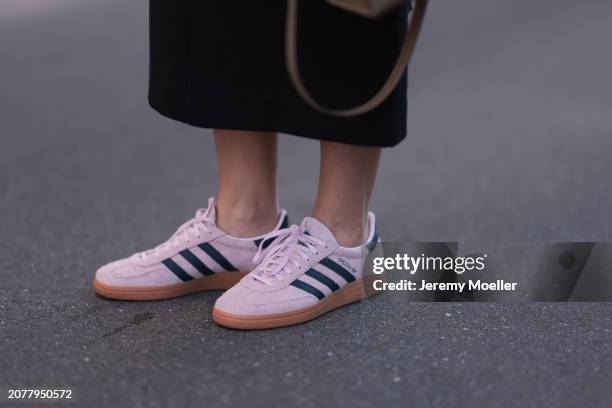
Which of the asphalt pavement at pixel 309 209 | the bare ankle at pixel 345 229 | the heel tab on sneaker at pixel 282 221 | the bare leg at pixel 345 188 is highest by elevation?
the bare leg at pixel 345 188

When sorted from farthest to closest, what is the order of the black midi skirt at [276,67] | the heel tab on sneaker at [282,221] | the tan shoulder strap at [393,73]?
the heel tab on sneaker at [282,221], the black midi skirt at [276,67], the tan shoulder strap at [393,73]

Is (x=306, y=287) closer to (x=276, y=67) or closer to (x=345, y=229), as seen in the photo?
(x=345, y=229)

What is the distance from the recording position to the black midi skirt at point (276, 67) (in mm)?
1315

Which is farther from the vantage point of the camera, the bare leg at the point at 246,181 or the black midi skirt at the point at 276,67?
the bare leg at the point at 246,181

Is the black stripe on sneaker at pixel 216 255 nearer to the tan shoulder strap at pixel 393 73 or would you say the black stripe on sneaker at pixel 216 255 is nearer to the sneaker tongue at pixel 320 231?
the sneaker tongue at pixel 320 231

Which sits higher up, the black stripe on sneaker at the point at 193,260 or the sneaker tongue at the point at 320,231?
the sneaker tongue at the point at 320,231

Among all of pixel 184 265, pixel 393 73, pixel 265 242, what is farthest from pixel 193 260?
pixel 393 73

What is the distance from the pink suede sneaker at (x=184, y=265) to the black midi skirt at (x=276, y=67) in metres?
0.21

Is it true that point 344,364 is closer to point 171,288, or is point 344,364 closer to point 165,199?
point 171,288

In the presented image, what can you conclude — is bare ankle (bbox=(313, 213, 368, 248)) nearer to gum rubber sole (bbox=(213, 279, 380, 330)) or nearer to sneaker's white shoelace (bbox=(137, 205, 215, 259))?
gum rubber sole (bbox=(213, 279, 380, 330))

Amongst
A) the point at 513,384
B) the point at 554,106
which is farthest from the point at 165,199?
the point at 554,106

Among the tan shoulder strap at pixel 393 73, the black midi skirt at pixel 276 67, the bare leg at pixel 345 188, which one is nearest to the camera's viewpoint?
the tan shoulder strap at pixel 393 73

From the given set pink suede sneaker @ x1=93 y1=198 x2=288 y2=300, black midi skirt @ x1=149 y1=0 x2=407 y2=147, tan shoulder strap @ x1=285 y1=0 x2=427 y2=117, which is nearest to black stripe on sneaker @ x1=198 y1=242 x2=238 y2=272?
pink suede sneaker @ x1=93 y1=198 x2=288 y2=300

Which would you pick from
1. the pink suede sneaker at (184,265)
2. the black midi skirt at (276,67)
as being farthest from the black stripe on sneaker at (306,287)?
the black midi skirt at (276,67)
